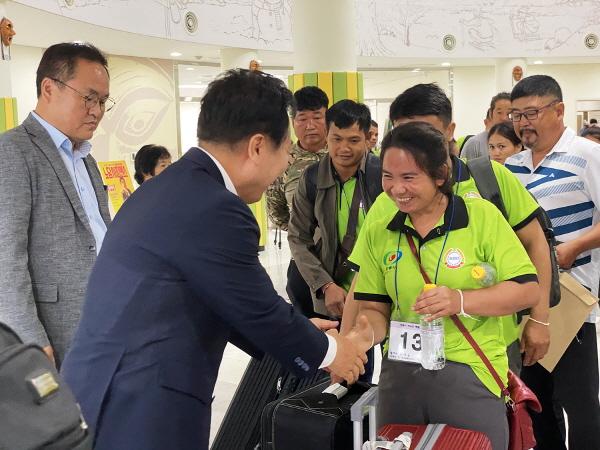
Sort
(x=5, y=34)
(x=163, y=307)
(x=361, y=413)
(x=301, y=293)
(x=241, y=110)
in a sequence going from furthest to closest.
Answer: (x=5, y=34) < (x=301, y=293) < (x=361, y=413) < (x=241, y=110) < (x=163, y=307)

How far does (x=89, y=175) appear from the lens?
113 inches

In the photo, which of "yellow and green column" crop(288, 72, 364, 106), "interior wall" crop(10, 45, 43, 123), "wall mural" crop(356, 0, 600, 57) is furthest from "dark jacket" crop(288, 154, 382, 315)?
"wall mural" crop(356, 0, 600, 57)

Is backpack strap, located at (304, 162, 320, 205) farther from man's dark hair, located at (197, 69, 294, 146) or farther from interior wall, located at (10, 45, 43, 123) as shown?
interior wall, located at (10, 45, 43, 123)

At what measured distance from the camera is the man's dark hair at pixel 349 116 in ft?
11.5

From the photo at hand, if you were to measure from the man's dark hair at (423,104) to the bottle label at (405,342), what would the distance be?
1013 millimetres

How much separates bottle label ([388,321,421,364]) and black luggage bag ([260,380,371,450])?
0.27 m

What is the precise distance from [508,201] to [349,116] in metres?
1.20

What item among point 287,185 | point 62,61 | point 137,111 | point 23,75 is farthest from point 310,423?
point 137,111

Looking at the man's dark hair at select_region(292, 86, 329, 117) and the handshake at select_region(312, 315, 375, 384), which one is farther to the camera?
the man's dark hair at select_region(292, 86, 329, 117)

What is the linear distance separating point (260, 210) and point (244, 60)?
2.36 m

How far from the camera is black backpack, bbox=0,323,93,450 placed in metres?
1.04

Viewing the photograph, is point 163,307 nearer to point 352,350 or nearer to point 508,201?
point 352,350

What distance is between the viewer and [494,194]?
2.49 metres

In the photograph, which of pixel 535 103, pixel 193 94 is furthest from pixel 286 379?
pixel 193 94
